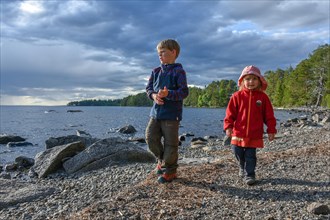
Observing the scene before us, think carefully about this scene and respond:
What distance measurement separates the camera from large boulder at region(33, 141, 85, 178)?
1251cm

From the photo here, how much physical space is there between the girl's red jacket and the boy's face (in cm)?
157

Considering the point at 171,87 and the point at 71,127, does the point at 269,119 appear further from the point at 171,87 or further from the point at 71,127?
the point at 71,127

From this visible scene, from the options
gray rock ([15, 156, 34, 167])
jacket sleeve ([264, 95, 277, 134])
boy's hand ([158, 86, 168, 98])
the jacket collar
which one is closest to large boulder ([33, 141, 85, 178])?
gray rock ([15, 156, 34, 167])

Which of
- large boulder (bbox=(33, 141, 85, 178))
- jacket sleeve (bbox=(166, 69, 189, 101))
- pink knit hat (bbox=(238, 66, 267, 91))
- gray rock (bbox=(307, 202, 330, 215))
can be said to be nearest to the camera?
gray rock (bbox=(307, 202, 330, 215))

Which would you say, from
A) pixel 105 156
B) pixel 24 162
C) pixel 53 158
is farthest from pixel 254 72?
pixel 24 162

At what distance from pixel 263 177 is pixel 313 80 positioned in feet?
281

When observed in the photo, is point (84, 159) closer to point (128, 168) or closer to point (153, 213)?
point (128, 168)

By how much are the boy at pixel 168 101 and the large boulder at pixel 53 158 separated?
6.22 metres

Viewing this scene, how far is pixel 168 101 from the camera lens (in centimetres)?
739

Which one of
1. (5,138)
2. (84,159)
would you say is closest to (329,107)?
(5,138)

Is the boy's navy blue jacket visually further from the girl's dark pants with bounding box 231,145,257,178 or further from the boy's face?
the girl's dark pants with bounding box 231,145,257,178

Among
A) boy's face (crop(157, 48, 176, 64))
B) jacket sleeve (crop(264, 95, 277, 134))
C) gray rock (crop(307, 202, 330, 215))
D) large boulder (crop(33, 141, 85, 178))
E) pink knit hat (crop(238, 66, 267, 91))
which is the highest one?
boy's face (crop(157, 48, 176, 64))

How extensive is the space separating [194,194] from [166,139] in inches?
56.7

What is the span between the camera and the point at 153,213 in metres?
5.65
